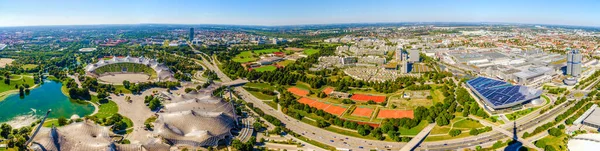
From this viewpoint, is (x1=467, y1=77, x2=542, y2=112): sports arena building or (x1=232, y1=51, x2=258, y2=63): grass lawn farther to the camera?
(x1=232, y1=51, x2=258, y2=63): grass lawn

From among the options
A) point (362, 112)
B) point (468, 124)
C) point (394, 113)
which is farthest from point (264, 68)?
point (468, 124)

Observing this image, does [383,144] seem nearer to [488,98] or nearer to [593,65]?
[488,98]

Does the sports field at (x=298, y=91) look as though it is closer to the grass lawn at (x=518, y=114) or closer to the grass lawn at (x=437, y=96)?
the grass lawn at (x=437, y=96)

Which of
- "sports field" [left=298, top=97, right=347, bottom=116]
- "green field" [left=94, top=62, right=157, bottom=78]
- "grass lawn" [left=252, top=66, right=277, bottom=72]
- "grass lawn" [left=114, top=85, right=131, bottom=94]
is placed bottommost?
"sports field" [left=298, top=97, right=347, bottom=116]

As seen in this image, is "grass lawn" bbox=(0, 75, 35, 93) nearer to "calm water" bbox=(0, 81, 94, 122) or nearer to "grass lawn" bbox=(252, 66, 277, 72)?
"calm water" bbox=(0, 81, 94, 122)

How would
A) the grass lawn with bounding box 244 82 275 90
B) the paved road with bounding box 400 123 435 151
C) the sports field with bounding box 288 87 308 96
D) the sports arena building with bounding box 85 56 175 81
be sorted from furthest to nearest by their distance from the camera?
the sports arena building with bounding box 85 56 175 81
the grass lawn with bounding box 244 82 275 90
the sports field with bounding box 288 87 308 96
the paved road with bounding box 400 123 435 151

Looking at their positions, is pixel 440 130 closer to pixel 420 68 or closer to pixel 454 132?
pixel 454 132

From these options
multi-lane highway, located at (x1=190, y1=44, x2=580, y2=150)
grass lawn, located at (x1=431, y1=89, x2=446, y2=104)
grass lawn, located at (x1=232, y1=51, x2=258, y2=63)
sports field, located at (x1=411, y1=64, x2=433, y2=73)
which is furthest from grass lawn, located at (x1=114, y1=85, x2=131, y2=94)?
sports field, located at (x1=411, y1=64, x2=433, y2=73)
